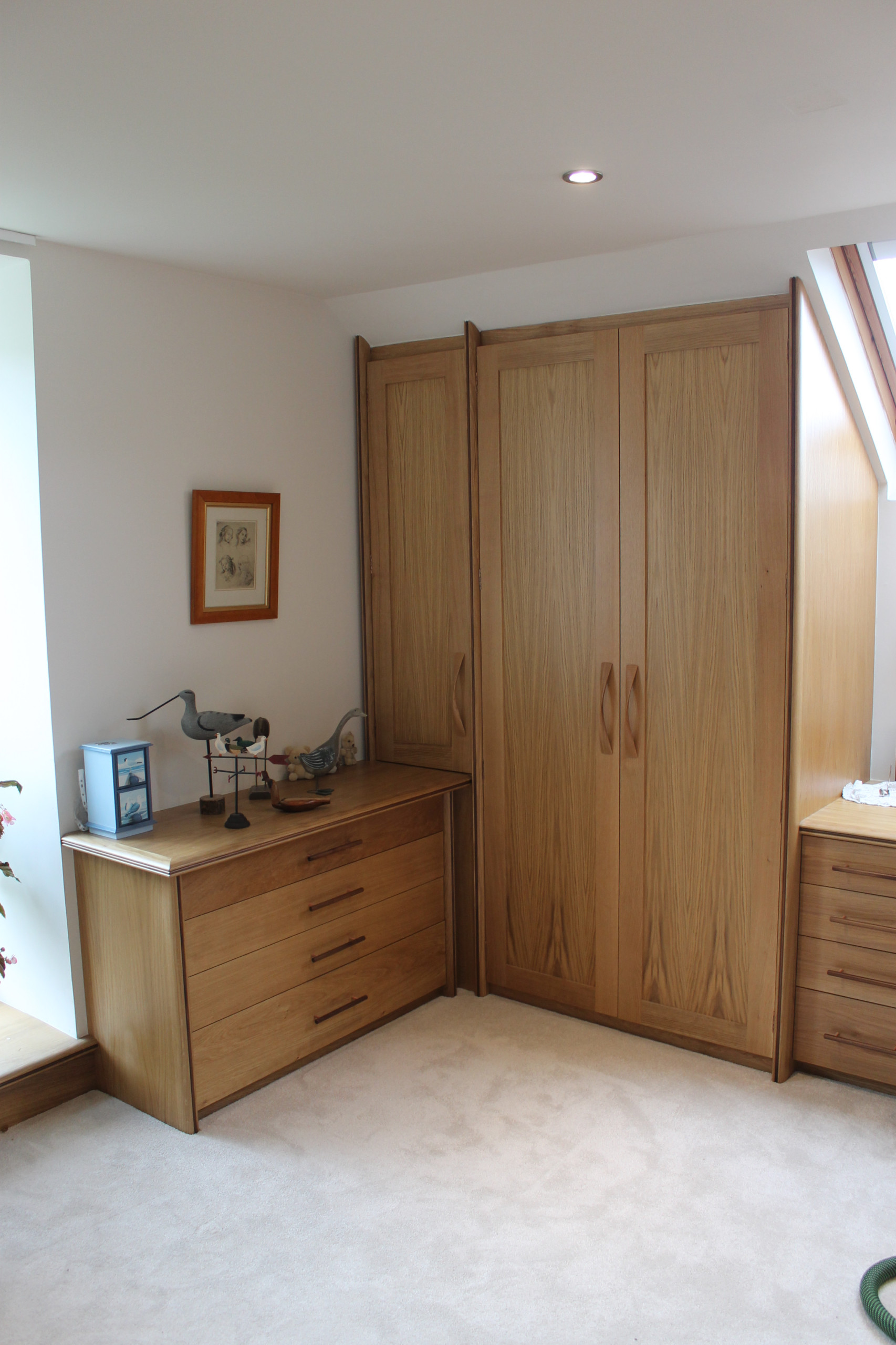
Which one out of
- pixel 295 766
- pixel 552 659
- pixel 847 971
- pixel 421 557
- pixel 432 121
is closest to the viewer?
pixel 432 121

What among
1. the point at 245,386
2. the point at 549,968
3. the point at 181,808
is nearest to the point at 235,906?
the point at 181,808

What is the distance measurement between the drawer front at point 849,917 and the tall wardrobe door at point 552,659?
1.98ft

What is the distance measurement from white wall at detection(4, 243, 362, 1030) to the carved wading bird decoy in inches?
4.4

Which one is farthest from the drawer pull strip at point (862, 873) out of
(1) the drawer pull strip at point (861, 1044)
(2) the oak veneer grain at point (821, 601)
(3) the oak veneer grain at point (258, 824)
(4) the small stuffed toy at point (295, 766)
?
(4) the small stuffed toy at point (295, 766)

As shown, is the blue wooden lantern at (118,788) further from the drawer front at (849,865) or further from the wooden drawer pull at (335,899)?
the drawer front at (849,865)

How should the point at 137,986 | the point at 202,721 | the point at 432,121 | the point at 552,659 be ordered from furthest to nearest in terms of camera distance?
the point at 552,659 → the point at 202,721 → the point at 137,986 → the point at 432,121

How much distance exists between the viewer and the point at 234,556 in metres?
3.25

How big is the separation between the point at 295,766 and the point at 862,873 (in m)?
1.82

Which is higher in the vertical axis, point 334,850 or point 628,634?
point 628,634

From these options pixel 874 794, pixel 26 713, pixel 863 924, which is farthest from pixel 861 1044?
pixel 26 713

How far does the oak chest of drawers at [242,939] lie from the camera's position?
8.79 feet

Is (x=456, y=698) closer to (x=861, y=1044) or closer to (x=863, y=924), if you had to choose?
(x=863, y=924)

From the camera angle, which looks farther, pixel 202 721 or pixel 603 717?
pixel 603 717

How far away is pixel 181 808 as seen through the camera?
311 cm
